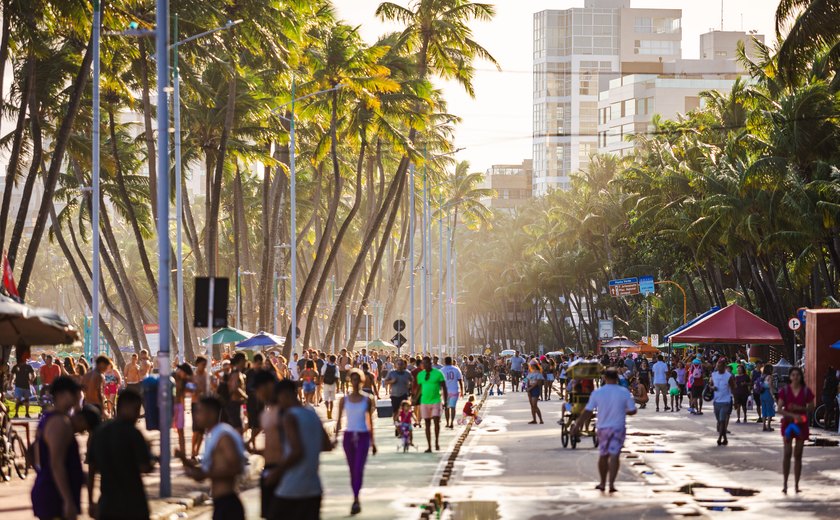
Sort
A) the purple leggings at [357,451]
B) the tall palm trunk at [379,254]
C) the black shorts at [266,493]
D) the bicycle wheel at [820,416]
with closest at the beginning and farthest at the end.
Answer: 1. the black shorts at [266,493]
2. the purple leggings at [357,451]
3. the bicycle wheel at [820,416]
4. the tall palm trunk at [379,254]

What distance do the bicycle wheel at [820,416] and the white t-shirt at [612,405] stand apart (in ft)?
52.8

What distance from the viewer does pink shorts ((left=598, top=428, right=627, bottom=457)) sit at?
18.6 m

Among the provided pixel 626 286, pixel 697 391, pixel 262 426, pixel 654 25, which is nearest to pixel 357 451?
pixel 262 426

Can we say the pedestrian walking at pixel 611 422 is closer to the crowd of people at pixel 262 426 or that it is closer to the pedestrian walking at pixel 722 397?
the crowd of people at pixel 262 426

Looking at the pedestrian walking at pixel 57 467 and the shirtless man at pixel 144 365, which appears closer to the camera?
the pedestrian walking at pixel 57 467

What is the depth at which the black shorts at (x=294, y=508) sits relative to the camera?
1044 cm

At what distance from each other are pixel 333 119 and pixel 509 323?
10137 cm

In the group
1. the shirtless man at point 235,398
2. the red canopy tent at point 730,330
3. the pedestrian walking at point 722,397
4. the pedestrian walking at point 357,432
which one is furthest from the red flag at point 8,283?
the red canopy tent at point 730,330

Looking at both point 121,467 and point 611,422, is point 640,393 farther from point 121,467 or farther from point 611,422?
point 121,467

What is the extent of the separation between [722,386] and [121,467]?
63.7ft

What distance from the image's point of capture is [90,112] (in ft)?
153

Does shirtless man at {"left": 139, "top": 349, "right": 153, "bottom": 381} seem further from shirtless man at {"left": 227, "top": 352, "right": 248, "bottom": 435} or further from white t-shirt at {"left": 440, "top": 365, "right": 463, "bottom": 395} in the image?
shirtless man at {"left": 227, "top": 352, "right": 248, "bottom": 435}

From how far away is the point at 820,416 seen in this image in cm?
3441

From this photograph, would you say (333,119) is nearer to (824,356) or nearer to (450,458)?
(824,356)
